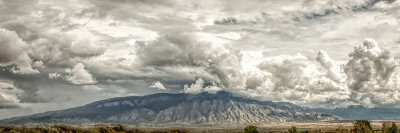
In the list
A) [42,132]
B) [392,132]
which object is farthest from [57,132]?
[392,132]

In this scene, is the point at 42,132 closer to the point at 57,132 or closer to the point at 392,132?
the point at 57,132

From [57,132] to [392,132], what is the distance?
615ft

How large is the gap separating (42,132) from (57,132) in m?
7.78

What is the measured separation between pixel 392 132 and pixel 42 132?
195 m

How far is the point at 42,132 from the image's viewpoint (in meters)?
196

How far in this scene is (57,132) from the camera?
199000mm

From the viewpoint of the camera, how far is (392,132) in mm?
195250
